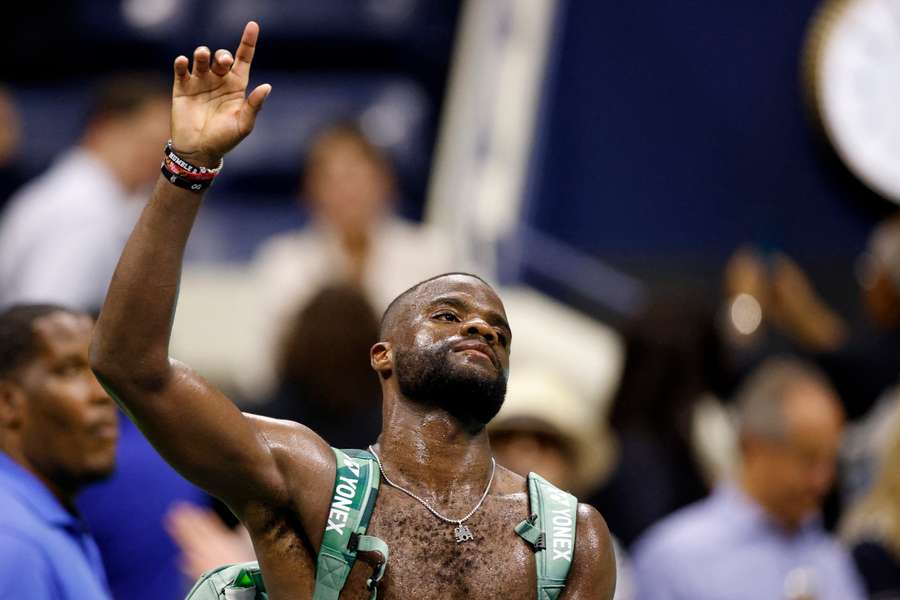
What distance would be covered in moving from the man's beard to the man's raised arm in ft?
1.02

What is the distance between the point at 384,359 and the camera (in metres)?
3.07

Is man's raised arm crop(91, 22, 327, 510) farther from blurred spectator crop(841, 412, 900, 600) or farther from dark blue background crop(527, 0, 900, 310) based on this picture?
dark blue background crop(527, 0, 900, 310)

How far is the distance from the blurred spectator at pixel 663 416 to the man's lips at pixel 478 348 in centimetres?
270

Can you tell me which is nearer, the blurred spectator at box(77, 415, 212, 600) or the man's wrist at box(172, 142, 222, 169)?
the man's wrist at box(172, 142, 222, 169)

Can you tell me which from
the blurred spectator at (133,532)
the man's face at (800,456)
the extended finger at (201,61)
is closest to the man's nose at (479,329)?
the extended finger at (201,61)

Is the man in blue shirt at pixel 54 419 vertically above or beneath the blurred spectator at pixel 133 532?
above

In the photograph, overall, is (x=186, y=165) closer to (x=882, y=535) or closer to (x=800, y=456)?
(x=800, y=456)

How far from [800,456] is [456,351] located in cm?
279

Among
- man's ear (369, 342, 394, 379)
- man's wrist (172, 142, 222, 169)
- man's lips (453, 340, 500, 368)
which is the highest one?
man's wrist (172, 142, 222, 169)

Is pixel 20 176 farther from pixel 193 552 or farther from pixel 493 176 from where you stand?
pixel 193 552

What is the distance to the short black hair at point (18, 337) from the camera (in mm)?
3854

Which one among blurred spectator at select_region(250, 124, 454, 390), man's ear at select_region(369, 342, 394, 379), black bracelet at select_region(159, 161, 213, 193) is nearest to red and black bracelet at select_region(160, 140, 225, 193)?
black bracelet at select_region(159, 161, 213, 193)

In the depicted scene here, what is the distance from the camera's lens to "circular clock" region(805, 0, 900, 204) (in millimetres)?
8523

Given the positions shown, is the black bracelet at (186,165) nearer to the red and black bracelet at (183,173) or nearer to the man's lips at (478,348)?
the red and black bracelet at (183,173)
